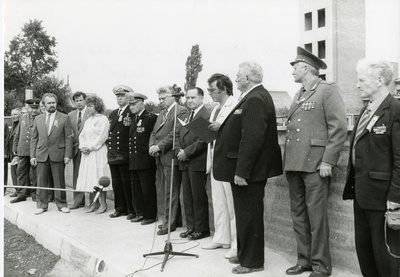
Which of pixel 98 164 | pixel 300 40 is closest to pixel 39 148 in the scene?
pixel 98 164

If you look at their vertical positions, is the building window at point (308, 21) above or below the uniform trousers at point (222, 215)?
above

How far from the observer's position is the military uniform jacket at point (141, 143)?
6156 mm

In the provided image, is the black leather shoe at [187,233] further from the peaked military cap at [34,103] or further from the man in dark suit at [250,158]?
the peaked military cap at [34,103]

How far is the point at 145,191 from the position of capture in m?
6.20

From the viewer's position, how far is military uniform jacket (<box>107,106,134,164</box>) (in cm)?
649

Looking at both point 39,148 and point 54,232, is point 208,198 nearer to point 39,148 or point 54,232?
point 54,232

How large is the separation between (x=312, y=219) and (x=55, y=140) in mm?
4705

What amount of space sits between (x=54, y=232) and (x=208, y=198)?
2080mm

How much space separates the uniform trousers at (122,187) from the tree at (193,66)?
152 cm

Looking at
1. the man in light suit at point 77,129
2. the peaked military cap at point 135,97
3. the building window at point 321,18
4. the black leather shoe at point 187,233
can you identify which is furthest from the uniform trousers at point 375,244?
the building window at point 321,18

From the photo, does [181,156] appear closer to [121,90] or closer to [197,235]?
[197,235]

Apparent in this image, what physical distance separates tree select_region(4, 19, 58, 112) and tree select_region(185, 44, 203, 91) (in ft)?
A: 7.55

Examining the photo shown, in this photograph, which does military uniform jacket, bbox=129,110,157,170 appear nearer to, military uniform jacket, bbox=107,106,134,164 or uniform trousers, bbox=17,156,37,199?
military uniform jacket, bbox=107,106,134,164

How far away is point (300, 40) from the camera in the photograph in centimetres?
2945
